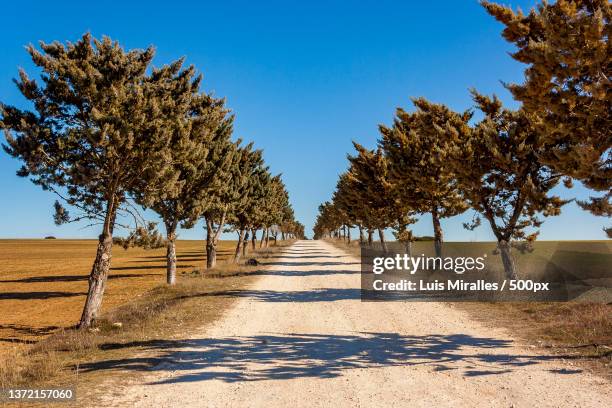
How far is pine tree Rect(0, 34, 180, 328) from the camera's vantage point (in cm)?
1436

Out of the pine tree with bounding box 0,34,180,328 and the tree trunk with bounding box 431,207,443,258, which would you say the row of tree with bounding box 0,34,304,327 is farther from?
the tree trunk with bounding box 431,207,443,258

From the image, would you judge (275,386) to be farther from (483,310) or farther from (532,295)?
(532,295)

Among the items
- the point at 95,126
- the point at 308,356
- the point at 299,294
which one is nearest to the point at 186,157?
the point at 95,126

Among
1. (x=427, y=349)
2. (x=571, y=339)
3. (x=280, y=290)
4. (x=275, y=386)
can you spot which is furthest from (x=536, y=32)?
(x=280, y=290)

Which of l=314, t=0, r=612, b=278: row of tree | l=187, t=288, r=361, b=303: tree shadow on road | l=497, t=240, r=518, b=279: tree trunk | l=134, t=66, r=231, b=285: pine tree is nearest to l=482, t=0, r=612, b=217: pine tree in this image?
l=314, t=0, r=612, b=278: row of tree

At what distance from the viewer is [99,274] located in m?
15.9

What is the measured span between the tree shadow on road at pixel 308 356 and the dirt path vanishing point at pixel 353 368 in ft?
0.08

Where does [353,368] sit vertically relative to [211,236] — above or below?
below

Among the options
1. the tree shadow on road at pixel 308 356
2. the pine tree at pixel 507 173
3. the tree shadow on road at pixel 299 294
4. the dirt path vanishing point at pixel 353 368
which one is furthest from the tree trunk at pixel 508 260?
the tree shadow on road at pixel 308 356

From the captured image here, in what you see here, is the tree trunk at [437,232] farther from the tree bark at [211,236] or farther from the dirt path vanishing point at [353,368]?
the tree bark at [211,236]

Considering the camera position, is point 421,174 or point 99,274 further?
point 421,174

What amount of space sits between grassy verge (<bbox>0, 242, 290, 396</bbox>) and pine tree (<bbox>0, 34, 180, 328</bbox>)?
7.92ft

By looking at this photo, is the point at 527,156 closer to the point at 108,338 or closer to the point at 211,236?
the point at 108,338

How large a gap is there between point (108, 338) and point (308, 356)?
5924mm
